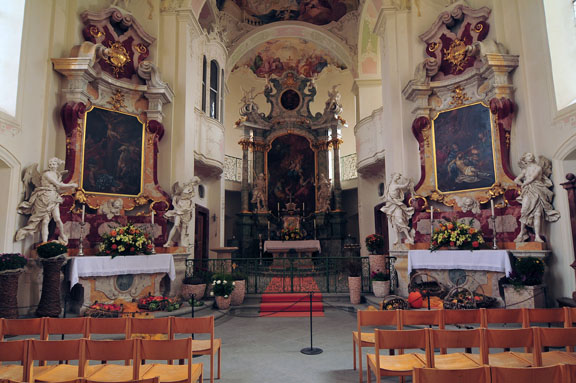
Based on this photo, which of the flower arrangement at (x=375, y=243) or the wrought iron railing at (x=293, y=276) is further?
the flower arrangement at (x=375, y=243)

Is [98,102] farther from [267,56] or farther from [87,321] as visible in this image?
[267,56]

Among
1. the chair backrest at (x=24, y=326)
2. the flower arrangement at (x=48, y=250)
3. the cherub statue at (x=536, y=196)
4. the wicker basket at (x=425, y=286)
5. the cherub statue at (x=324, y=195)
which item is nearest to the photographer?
the chair backrest at (x=24, y=326)

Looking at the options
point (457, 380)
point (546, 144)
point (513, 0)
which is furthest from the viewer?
point (513, 0)

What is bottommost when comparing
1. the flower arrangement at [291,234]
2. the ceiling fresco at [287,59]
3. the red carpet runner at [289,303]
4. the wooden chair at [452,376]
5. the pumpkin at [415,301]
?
the red carpet runner at [289,303]

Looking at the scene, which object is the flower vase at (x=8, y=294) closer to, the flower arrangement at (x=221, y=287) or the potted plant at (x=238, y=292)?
the flower arrangement at (x=221, y=287)

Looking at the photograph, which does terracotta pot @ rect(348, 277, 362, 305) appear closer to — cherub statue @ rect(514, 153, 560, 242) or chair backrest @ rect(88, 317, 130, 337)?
cherub statue @ rect(514, 153, 560, 242)

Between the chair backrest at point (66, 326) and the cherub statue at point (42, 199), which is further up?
the cherub statue at point (42, 199)

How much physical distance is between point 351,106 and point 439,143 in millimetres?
11667

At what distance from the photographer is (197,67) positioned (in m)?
13.0

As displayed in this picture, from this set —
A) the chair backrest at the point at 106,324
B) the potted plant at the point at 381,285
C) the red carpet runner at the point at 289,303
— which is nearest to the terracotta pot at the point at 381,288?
the potted plant at the point at 381,285

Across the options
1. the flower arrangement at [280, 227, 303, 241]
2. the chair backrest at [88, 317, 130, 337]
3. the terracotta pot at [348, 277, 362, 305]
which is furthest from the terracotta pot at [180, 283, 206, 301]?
the flower arrangement at [280, 227, 303, 241]

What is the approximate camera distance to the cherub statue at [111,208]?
9617 millimetres

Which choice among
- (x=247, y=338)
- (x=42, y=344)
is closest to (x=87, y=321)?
(x=42, y=344)

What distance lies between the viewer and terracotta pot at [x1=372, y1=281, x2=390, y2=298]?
32.0ft
